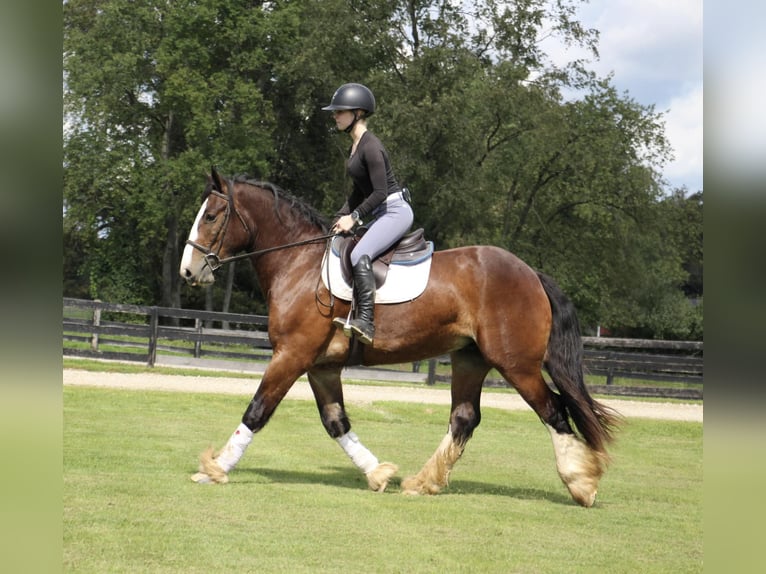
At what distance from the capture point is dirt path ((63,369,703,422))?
54.4 feet

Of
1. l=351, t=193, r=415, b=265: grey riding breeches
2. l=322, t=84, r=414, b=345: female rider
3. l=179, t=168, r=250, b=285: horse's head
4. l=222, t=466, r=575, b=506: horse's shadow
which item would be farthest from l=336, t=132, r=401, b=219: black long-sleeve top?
l=222, t=466, r=575, b=506: horse's shadow

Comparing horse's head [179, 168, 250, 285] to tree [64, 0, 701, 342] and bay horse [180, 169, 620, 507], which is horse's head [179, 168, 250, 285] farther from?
tree [64, 0, 701, 342]

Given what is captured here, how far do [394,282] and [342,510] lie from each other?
2064 mm

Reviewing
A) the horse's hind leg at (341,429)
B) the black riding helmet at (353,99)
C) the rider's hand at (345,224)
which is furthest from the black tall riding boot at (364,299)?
the black riding helmet at (353,99)

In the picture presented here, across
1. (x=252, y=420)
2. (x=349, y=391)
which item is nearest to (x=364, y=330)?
(x=252, y=420)

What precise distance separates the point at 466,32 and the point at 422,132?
19.7ft

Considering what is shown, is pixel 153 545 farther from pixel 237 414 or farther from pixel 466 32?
pixel 466 32

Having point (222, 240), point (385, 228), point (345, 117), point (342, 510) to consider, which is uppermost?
point (345, 117)

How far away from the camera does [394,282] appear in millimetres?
7504

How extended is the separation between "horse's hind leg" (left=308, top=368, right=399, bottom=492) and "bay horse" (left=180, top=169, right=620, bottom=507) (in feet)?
0.04

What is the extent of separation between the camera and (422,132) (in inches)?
1246

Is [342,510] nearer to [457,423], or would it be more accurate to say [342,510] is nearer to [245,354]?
[457,423]

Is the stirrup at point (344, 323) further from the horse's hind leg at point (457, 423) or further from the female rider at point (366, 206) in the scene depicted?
the horse's hind leg at point (457, 423)
